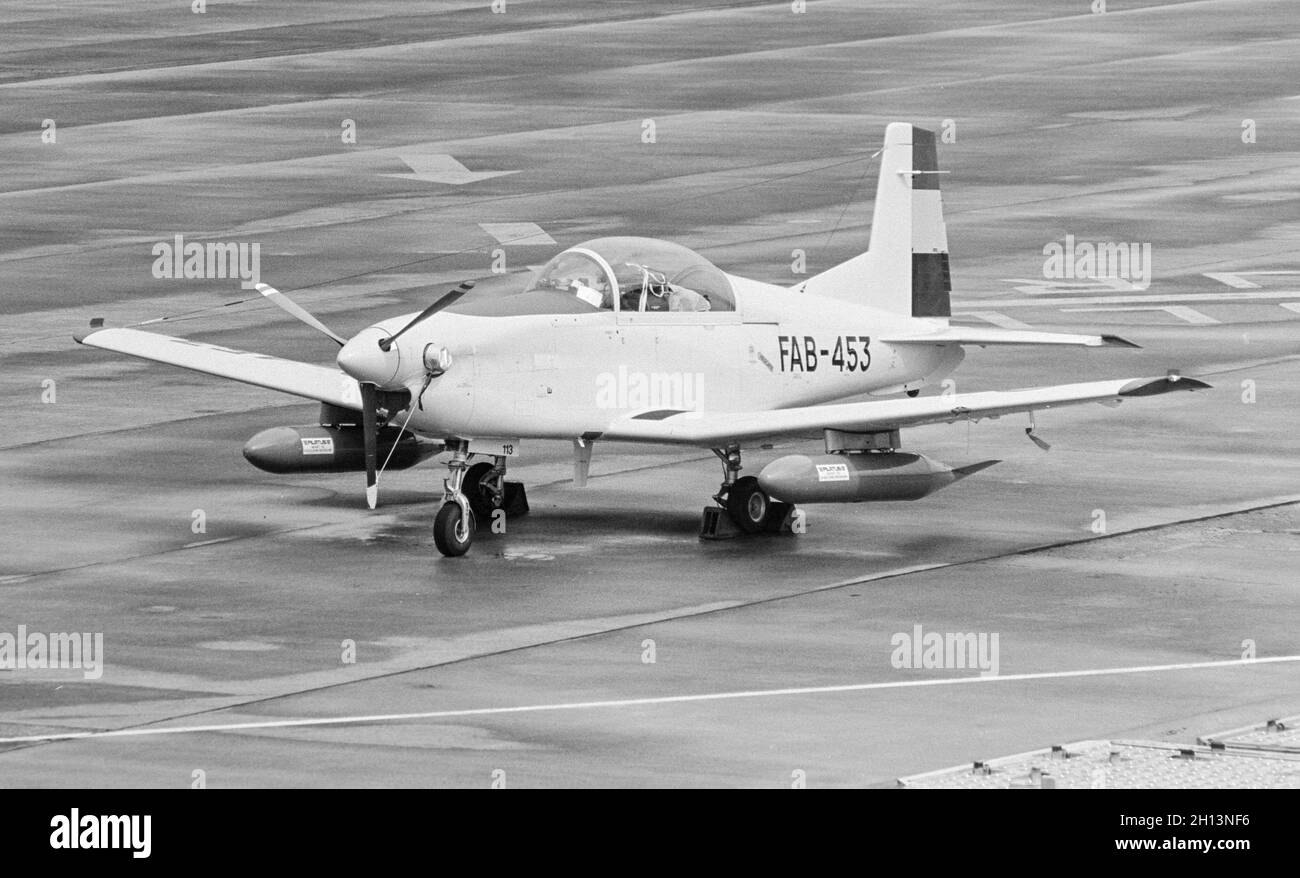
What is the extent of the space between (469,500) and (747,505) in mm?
2667

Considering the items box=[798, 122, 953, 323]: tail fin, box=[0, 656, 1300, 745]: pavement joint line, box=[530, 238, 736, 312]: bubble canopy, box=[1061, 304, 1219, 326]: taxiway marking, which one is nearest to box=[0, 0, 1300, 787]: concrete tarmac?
box=[0, 656, 1300, 745]: pavement joint line

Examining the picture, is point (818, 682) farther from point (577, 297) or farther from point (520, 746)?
point (577, 297)

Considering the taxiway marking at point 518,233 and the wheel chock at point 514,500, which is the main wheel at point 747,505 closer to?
the wheel chock at point 514,500

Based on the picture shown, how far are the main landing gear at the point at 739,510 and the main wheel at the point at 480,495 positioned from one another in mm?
2009

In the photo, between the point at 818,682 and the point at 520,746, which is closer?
the point at 520,746

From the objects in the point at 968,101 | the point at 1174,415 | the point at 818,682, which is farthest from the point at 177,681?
the point at 968,101

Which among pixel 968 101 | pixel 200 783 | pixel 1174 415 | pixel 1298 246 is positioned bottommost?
pixel 200 783

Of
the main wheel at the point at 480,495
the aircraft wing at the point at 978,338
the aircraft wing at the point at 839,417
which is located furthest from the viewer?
the aircraft wing at the point at 978,338

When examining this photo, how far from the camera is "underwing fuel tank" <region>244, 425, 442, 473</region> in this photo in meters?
25.0

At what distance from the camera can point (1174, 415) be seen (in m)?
30.4

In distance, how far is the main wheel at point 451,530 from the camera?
23094 mm

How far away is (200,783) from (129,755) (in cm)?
106

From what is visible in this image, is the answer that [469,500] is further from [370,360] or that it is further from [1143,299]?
[1143,299]

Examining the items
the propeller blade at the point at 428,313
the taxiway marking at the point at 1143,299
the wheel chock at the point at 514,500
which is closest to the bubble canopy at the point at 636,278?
the propeller blade at the point at 428,313
